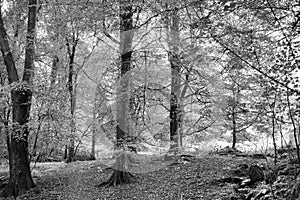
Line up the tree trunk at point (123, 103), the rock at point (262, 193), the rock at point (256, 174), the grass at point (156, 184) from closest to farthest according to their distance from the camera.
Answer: the rock at point (262, 193) → the rock at point (256, 174) → the grass at point (156, 184) → the tree trunk at point (123, 103)

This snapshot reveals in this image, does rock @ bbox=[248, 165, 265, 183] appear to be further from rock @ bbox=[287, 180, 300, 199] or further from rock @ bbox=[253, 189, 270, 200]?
rock @ bbox=[287, 180, 300, 199]

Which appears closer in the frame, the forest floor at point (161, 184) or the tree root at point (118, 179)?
the forest floor at point (161, 184)

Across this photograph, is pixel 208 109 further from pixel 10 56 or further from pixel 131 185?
pixel 10 56

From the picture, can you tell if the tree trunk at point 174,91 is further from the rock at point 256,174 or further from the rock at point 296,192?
the rock at point 296,192

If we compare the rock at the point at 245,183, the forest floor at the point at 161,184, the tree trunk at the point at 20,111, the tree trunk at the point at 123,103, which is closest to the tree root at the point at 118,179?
the tree trunk at the point at 123,103

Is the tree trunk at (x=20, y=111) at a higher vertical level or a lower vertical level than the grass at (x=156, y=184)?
higher

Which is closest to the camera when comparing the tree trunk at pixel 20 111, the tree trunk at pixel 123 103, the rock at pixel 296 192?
the rock at pixel 296 192

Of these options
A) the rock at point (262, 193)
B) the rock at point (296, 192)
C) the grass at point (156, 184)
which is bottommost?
the grass at point (156, 184)

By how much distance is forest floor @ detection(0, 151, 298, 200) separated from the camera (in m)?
6.12

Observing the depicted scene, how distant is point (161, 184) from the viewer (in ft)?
25.0

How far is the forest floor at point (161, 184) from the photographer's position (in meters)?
6.12

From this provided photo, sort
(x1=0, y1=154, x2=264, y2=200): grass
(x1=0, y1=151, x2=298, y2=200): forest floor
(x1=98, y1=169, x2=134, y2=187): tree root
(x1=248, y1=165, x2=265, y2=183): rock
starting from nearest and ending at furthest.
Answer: (x1=248, y1=165, x2=265, y2=183): rock
(x1=0, y1=151, x2=298, y2=200): forest floor
(x1=0, y1=154, x2=264, y2=200): grass
(x1=98, y1=169, x2=134, y2=187): tree root

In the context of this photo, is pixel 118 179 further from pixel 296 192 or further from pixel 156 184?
pixel 296 192

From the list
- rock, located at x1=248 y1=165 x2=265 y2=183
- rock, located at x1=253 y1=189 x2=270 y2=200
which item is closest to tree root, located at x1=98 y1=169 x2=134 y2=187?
rock, located at x1=248 y1=165 x2=265 y2=183
